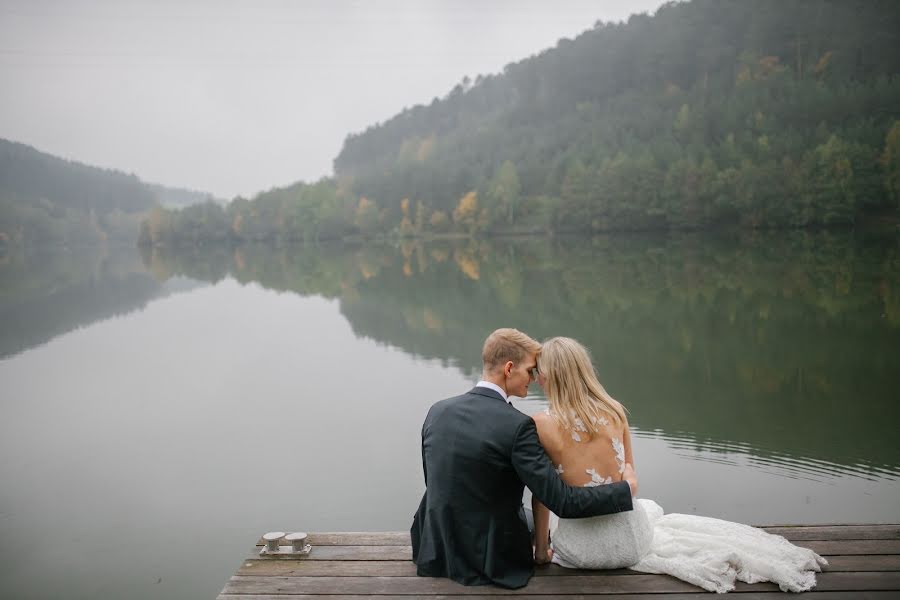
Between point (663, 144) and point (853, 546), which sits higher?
point (663, 144)

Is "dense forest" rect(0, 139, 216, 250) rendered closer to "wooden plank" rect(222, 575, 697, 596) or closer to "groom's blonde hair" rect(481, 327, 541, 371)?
"wooden plank" rect(222, 575, 697, 596)

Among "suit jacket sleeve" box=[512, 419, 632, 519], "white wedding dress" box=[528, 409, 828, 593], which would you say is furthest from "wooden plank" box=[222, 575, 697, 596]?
"suit jacket sleeve" box=[512, 419, 632, 519]

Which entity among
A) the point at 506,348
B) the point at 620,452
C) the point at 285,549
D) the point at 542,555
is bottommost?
the point at 285,549

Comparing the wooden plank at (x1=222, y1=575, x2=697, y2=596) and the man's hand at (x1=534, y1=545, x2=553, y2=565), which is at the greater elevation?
the man's hand at (x1=534, y1=545, x2=553, y2=565)

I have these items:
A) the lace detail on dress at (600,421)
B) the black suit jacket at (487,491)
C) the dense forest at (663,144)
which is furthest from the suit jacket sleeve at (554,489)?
the dense forest at (663,144)

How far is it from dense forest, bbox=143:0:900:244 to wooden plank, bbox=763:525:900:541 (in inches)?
2914

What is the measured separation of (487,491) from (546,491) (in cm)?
37

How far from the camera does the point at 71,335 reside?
23.4 meters

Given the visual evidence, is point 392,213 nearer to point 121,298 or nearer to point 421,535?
point 121,298

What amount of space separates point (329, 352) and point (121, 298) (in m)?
21.9

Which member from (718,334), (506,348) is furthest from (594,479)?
(718,334)

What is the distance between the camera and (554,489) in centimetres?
412

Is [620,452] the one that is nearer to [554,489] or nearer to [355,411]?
[554,489]

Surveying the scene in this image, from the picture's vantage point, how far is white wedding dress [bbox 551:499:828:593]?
4316mm
